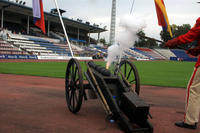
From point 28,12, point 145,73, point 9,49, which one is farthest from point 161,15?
point 28,12

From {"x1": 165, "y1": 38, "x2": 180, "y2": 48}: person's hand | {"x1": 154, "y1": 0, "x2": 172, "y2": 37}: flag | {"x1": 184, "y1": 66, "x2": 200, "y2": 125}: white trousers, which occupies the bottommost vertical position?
{"x1": 184, "y1": 66, "x2": 200, "y2": 125}: white trousers

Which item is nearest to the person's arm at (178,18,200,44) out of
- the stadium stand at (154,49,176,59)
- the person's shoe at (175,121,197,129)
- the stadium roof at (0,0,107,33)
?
the person's shoe at (175,121,197,129)

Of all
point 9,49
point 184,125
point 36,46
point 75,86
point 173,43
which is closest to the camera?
point 173,43

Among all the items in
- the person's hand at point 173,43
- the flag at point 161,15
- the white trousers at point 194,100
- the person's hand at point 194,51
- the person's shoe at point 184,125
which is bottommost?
the person's shoe at point 184,125

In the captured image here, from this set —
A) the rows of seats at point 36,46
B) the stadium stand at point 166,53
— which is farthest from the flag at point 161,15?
the stadium stand at point 166,53

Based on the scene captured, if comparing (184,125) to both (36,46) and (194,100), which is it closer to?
(194,100)

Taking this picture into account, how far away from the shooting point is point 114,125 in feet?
11.0

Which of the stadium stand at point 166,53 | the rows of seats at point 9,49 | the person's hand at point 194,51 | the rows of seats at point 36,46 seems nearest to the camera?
the person's hand at point 194,51

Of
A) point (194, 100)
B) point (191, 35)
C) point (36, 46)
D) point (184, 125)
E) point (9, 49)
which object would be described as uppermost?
point (36, 46)

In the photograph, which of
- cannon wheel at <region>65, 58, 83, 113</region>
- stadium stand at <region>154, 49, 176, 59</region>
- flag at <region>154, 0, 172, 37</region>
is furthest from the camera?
stadium stand at <region>154, 49, 176, 59</region>

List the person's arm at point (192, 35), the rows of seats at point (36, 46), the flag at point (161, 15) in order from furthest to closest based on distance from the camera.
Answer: the rows of seats at point (36, 46) < the flag at point (161, 15) < the person's arm at point (192, 35)

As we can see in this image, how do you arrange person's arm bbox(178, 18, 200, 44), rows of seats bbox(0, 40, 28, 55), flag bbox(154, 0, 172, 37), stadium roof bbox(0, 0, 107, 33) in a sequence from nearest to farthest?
person's arm bbox(178, 18, 200, 44) < flag bbox(154, 0, 172, 37) < rows of seats bbox(0, 40, 28, 55) < stadium roof bbox(0, 0, 107, 33)

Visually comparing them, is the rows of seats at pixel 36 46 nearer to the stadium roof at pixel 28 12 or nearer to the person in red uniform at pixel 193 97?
the stadium roof at pixel 28 12

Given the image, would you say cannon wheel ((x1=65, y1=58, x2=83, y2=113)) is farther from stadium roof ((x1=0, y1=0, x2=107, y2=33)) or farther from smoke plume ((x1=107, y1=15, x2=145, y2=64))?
stadium roof ((x1=0, y1=0, x2=107, y2=33))
